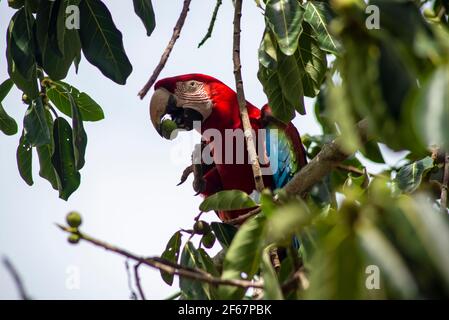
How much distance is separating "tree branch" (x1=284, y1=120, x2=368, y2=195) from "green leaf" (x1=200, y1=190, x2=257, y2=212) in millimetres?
439

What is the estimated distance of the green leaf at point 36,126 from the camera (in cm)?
204

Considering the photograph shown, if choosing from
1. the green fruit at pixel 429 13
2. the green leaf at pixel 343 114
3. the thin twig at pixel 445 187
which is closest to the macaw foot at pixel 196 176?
the thin twig at pixel 445 187

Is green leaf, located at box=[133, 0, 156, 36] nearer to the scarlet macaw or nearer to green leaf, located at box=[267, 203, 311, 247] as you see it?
the scarlet macaw

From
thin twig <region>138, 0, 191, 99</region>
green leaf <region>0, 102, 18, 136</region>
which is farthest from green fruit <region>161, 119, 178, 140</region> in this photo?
thin twig <region>138, 0, 191, 99</region>

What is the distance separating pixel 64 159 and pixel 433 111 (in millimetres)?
1676

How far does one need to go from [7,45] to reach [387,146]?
157 cm

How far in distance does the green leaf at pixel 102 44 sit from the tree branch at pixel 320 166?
2.12 feet

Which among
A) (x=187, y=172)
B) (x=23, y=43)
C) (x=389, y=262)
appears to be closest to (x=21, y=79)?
(x=23, y=43)

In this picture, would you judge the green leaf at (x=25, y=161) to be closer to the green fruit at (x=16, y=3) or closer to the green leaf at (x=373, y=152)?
the green fruit at (x=16, y=3)

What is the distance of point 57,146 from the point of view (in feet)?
7.00

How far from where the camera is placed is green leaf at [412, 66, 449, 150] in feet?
2.13

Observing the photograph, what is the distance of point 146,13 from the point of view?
1.97 m
